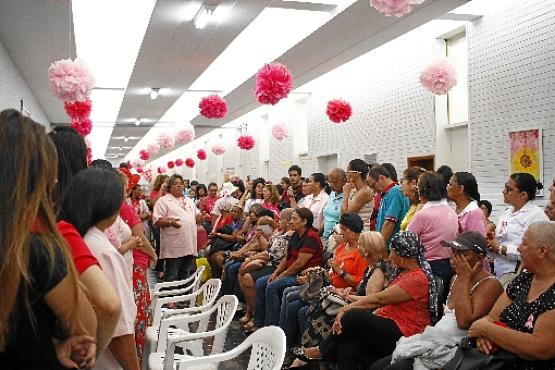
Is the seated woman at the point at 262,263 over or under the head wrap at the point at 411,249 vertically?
under

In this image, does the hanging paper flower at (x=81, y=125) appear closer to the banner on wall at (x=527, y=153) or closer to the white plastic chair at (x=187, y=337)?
the white plastic chair at (x=187, y=337)

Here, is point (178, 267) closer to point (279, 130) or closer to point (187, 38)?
point (187, 38)

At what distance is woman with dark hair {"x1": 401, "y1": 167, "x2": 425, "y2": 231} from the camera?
5.19 metres

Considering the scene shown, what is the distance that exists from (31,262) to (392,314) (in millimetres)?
2997

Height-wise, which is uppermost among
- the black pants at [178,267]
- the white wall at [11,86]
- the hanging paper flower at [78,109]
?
the white wall at [11,86]

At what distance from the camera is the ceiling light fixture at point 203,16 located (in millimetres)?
7070

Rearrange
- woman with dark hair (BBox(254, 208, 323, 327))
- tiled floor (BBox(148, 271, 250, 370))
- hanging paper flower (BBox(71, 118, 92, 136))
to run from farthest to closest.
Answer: hanging paper flower (BBox(71, 118, 92, 136)) < woman with dark hair (BBox(254, 208, 323, 327)) < tiled floor (BBox(148, 271, 250, 370))

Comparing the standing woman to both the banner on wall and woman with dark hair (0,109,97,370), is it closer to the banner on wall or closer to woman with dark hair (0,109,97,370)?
the banner on wall

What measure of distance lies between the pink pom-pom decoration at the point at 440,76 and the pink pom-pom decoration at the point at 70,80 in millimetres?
3842

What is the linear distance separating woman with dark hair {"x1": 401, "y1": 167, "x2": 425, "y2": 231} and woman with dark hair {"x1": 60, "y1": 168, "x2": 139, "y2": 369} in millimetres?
3399

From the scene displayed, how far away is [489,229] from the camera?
18.6 feet

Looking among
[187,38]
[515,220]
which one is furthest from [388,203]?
[187,38]

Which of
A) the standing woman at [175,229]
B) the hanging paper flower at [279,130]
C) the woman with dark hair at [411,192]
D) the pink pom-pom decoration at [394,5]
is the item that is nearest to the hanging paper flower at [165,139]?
the hanging paper flower at [279,130]

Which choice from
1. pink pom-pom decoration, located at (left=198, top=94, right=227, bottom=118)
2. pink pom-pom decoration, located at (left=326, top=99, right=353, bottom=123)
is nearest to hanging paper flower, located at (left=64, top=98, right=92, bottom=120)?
pink pom-pom decoration, located at (left=198, top=94, right=227, bottom=118)
